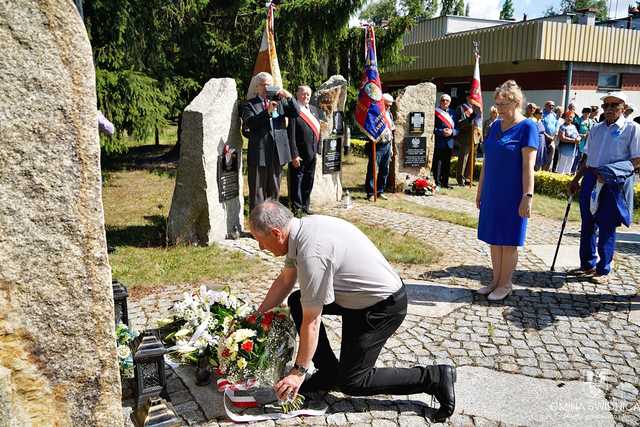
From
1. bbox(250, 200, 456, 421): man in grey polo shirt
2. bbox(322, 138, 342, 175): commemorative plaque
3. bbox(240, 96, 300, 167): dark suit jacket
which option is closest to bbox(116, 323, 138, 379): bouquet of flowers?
bbox(250, 200, 456, 421): man in grey polo shirt

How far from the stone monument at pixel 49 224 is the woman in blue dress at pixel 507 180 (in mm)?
3494

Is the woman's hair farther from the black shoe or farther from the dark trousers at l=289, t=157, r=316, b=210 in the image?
the dark trousers at l=289, t=157, r=316, b=210

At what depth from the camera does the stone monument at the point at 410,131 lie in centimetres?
1084

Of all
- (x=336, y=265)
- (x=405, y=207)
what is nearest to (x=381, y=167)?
(x=405, y=207)

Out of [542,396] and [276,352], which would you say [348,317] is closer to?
[276,352]

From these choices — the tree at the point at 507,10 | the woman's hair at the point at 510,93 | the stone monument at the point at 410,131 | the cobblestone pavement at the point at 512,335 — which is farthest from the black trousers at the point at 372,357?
the tree at the point at 507,10

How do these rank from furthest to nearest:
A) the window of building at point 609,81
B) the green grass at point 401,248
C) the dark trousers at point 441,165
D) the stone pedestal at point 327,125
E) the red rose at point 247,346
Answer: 1. the window of building at point 609,81
2. the dark trousers at point 441,165
3. the stone pedestal at point 327,125
4. the green grass at point 401,248
5. the red rose at point 247,346

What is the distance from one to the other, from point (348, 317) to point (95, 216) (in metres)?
1.55

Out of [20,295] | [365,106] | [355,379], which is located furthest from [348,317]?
[365,106]

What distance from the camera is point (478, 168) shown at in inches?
516

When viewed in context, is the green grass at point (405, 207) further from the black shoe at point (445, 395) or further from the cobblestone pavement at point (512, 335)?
the black shoe at point (445, 395)

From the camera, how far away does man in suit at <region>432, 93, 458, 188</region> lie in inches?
432

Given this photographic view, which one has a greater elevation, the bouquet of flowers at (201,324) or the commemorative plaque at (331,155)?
the commemorative plaque at (331,155)

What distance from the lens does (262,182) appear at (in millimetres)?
7117
